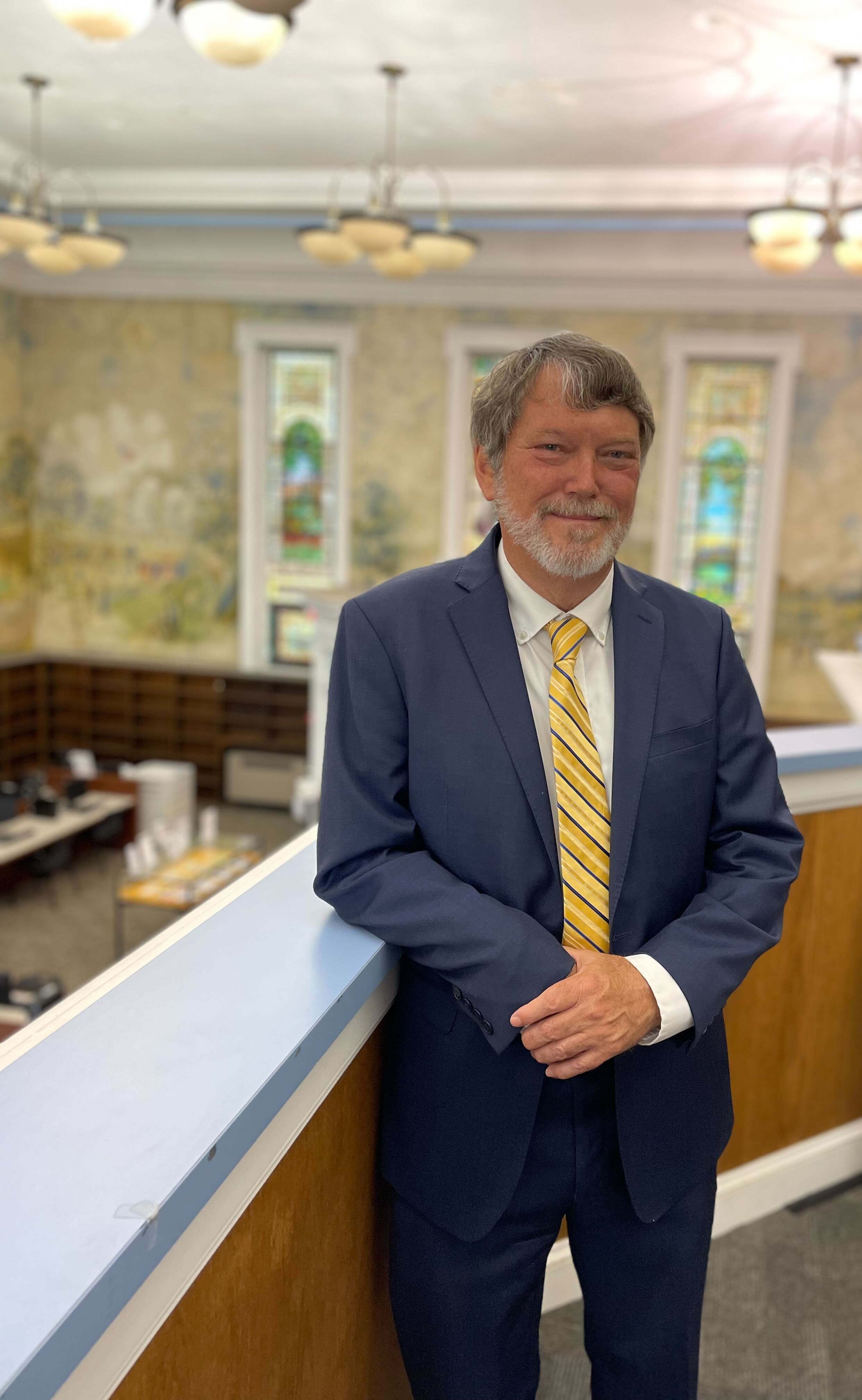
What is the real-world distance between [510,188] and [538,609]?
851 centimetres

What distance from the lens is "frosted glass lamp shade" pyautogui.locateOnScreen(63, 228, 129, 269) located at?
7.29 meters

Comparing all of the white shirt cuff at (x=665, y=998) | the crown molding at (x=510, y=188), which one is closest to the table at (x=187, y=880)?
the crown molding at (x=510, y=188)

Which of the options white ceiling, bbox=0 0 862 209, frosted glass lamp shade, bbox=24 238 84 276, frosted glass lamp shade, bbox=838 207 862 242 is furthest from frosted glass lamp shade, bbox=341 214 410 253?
frosted glass lamp shade, bbox=838 207 862 242

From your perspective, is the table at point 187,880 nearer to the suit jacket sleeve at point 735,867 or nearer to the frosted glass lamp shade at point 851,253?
the frosted glass lamp shade at point 851,253

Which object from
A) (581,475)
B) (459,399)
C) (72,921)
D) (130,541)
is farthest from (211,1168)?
(130,541)

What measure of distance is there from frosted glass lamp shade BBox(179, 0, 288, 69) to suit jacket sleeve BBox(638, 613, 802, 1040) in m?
Result: 3.54

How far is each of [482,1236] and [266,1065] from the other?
0.59m

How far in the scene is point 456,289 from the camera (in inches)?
432

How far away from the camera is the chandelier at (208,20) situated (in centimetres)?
394

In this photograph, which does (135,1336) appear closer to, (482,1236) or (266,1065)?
(266,1065)

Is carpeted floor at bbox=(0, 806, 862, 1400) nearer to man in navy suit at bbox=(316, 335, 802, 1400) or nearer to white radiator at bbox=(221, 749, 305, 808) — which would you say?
man in navy suit at bbox=(316, 335, 802, 1400)

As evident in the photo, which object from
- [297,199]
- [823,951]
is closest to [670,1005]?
[823,951]

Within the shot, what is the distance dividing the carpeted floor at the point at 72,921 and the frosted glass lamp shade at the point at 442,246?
17.1 feet

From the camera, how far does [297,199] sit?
31.2 ft
